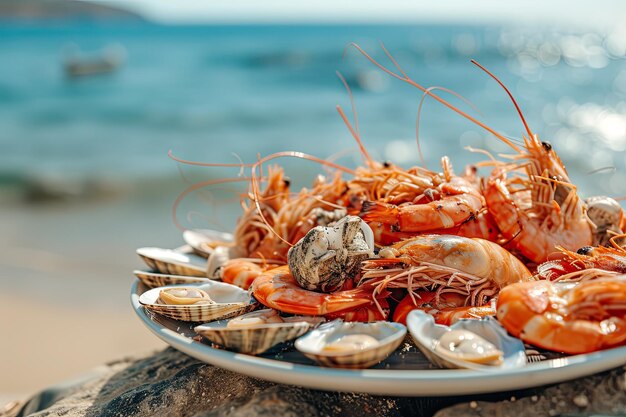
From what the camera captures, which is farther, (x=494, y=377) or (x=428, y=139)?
(x=428, y=139)

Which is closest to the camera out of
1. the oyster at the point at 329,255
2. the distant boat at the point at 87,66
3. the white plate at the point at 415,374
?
the white plate at the point at 415,374

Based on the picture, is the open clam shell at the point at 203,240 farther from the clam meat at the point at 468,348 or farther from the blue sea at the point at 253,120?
the clam meat at the point at 468,348

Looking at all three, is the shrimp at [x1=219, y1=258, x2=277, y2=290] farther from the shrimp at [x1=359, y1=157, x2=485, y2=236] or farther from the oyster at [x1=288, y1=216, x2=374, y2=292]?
the shrimp at [x1=359, y1=157, x2=485, y2=236]

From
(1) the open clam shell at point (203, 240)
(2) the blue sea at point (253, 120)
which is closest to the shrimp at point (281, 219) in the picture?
(1) the open clam shell at point (203, 240)

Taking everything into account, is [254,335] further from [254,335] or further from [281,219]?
[281,219]

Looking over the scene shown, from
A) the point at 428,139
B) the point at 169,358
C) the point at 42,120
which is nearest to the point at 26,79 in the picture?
the point at 42,120

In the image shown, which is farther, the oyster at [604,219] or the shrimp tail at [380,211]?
the oyster at [604,219]

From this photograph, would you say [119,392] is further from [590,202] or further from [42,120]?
[42,120]
